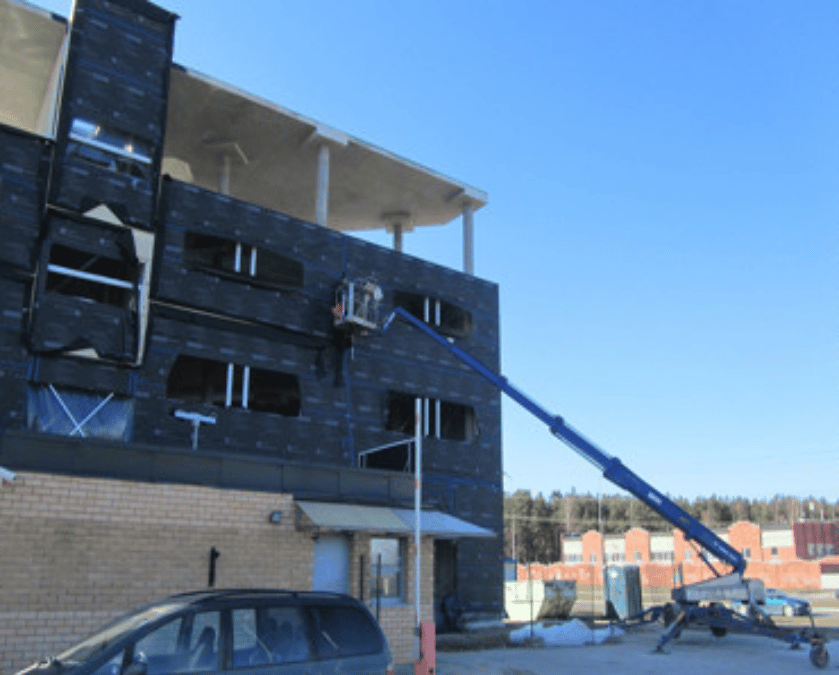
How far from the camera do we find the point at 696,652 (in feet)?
64.5

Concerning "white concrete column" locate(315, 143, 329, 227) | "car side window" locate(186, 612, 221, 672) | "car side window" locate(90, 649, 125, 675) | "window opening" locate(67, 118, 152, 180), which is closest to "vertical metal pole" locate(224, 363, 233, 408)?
"window opening" locate(67, 118, 152, 180)

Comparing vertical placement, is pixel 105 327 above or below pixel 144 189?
below

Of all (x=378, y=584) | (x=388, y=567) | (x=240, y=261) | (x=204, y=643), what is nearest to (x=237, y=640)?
(x=204, y=643)

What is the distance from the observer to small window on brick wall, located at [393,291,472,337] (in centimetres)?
2889

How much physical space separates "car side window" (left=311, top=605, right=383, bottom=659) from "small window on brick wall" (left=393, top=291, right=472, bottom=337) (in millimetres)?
20403

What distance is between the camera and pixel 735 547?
6819 cm

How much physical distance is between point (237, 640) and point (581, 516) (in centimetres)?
10924

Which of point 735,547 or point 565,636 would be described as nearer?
point 565,636

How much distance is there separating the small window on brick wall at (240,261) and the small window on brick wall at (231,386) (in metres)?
2.77

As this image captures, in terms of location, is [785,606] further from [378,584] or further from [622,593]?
[378,584]

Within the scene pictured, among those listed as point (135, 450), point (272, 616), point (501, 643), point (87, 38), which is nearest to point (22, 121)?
point (87, 38)

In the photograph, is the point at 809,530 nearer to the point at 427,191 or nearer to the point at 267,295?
the point at 427,191

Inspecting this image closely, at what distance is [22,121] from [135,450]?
21070mm

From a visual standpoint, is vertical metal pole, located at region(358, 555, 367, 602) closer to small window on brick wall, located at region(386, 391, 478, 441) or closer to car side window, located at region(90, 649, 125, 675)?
car side window, located at region(90, 649, 125, 675)
